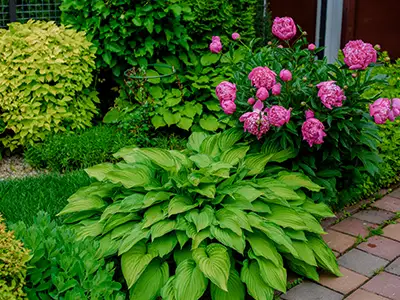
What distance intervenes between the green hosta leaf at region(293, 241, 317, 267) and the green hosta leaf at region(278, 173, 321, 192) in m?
0.38

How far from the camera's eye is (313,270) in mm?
3355

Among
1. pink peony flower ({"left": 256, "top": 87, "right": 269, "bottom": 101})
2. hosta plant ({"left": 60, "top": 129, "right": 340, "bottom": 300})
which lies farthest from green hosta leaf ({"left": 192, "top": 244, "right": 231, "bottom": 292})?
pink peony flower ({"left": 256, "top": 87, "right": 269, "bottom": 101})

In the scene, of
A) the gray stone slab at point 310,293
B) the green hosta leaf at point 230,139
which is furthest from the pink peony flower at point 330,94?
the gray stone slab at point 310,293

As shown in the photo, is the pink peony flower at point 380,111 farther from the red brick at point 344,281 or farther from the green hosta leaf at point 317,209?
the red brick at point 344,281

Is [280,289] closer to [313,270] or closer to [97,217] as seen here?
[313,270]

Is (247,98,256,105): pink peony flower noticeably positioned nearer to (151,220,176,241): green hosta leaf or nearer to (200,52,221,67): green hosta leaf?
(151,220,176,241): green hosta leaf

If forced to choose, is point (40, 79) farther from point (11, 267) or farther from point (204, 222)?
point (11, 267)

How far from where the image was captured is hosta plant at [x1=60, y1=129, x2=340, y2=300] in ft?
10.1

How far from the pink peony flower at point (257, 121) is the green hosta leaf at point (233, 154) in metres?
0.19

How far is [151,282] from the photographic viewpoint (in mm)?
3104

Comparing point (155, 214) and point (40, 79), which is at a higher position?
point (40, 79)

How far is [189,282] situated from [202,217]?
0.36m

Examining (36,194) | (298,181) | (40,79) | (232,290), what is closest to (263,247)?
(232,290)

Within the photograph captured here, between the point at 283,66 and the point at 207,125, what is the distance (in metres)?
1.53
